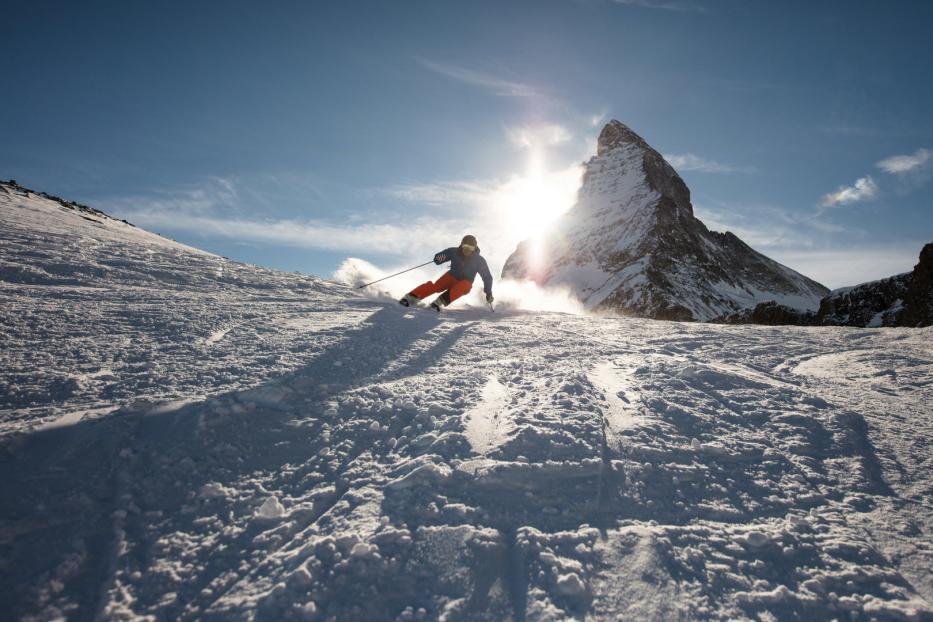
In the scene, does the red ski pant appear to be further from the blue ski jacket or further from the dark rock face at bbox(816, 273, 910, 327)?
the dark rock face at bbox(816, 273, 910, 327)

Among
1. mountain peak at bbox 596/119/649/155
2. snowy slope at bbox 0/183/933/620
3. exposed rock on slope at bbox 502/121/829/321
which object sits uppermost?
mountain peak at bbox 596/119/649/155

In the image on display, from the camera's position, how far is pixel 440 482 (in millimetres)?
2500

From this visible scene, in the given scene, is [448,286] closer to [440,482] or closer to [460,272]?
[460,272]

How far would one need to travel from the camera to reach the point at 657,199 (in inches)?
5507

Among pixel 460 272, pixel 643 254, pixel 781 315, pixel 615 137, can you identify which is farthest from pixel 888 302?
pixel 615 137

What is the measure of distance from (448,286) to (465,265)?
70 centimetres

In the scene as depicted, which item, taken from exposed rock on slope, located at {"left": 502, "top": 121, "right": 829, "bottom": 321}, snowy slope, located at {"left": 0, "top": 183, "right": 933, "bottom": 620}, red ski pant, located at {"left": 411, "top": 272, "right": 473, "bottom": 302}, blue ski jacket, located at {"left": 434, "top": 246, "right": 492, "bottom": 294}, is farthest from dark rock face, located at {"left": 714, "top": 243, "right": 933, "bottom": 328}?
→ exposed rock on slope, located at {"left": 502, "top": 121, "right": 829, "bottom": 321}

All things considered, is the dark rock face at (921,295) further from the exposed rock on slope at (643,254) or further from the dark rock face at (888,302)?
the exposed rock on slope at (643,254)

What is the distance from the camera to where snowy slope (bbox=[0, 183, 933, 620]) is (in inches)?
72.8

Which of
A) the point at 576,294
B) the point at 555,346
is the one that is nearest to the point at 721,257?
the point at 576,294

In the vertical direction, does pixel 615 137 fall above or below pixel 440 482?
above

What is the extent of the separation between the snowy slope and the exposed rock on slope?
90.8 meters

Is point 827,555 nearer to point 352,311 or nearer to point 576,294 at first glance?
point 352,311

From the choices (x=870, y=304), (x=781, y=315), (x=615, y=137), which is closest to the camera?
(x=870, y=304)
